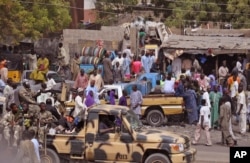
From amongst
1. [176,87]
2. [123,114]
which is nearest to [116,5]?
[176,87]

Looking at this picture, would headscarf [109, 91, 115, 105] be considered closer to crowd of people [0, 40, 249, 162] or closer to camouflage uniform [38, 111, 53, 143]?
crowd of people [0, 40, 249, 162]

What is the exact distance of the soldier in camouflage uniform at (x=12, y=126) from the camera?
16.4m

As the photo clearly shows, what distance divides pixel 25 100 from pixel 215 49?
13723mm

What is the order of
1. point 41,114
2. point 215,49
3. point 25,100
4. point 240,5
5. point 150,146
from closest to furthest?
point 150,146 < point 41,114 < point 25,100 < point 215,49 < point 240,5

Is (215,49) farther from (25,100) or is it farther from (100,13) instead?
(100,13)

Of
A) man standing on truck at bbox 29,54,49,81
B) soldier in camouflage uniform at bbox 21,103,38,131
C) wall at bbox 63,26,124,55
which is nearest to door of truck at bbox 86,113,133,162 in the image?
soldier in camouflage uniform at bbox 21,103,38,131

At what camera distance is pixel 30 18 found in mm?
37562

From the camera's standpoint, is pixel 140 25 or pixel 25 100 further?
pixel 140 25

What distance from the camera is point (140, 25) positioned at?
38.1m

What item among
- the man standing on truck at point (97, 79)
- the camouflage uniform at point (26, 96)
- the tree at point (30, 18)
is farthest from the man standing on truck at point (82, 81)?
the tree at point (30, 18)

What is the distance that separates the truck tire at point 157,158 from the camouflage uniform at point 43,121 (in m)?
2.75

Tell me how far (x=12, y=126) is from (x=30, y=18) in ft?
71.3

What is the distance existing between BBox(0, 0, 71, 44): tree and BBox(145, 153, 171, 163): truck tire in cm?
1902

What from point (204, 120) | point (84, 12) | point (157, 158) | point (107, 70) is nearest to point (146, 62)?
point (107, 70)
